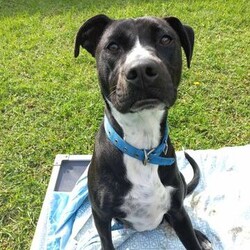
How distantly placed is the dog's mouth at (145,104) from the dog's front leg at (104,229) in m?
0.80

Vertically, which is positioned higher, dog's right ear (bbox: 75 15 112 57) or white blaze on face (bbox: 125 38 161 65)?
white blaze on face (bbox: 125 38 161 65)

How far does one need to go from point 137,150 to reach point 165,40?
1.92ft

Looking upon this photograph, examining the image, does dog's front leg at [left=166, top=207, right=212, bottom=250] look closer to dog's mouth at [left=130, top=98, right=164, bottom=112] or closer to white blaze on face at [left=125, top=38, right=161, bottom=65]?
dog's mouth at [left=130, top=98, right=164, bottom=112]

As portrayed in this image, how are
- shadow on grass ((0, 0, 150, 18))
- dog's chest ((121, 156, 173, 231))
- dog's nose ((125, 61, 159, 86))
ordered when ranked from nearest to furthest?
1. dog's nose ((125, 61, 159, 86))
2. dog's chest ((121, 156, 173, 231))
3. shadow on grass ((0, 0, 150, 18))

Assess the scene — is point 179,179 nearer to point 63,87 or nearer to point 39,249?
point 39,249

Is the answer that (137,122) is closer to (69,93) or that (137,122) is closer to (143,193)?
(143,193)

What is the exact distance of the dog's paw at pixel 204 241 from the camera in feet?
9.70

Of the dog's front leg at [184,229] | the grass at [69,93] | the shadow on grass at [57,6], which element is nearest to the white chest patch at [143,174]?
the dog's front leg at [184,229]

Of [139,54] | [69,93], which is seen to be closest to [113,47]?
[139,54]

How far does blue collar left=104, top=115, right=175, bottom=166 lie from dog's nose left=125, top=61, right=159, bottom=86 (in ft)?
1.55

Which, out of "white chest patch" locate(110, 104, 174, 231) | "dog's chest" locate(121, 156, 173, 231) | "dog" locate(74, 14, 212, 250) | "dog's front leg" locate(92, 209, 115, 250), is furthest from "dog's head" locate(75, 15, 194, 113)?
"dog's front leg" locate(92, 209, 115, 250)

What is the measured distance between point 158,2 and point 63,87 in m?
2.26

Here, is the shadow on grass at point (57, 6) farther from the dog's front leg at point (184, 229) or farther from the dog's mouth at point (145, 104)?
the dog's mouth at point (145, 104)

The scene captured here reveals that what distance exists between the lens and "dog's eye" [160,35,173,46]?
7.42ft
